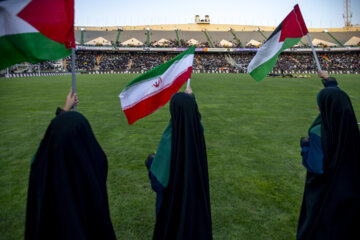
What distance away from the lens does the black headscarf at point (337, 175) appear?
244 cm

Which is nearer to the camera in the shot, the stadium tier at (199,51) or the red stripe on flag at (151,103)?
the red stripe on flag at (151,103)

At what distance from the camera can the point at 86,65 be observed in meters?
52.6

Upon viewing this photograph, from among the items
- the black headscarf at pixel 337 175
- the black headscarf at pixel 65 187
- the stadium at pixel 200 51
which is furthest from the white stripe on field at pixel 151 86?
the stadium at pixel 200 51

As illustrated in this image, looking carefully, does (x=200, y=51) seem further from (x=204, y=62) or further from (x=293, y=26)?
(x=293, y=26)

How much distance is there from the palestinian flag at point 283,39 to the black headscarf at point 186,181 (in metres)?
2.10

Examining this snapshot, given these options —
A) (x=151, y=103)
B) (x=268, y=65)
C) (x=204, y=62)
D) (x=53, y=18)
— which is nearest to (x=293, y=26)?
(x=268, y=65)

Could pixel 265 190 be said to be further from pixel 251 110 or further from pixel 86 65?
pixel 86 65

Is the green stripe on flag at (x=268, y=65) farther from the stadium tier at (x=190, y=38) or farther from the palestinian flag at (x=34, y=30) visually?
the stadium tier at (x=190, y=38)

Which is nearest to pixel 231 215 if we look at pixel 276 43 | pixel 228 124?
pixel 276 43

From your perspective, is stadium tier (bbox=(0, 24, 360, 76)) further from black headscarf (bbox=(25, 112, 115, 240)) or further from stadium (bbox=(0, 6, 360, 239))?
black headscarf (bbox=(25, 112, 115, 240))

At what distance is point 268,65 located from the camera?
403 cm

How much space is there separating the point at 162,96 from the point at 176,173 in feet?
5.20

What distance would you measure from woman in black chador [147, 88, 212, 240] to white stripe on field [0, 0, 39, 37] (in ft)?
5.61

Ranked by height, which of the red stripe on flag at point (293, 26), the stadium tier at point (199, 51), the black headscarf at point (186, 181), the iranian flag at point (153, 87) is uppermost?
the stadium tier at point (199, 51)
